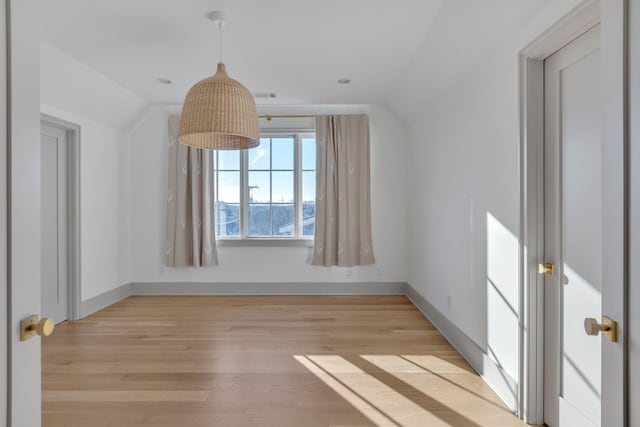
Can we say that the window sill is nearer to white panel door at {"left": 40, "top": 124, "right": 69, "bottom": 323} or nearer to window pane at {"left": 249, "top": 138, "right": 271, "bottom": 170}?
window pane at {"left": 249, "top": 138, "right": 271, "bottom": 170}

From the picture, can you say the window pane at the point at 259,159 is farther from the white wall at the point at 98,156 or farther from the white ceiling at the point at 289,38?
the white wall at the point at 98,156

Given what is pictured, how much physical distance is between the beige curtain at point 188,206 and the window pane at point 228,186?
8.1 inches

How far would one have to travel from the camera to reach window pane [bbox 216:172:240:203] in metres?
4.95

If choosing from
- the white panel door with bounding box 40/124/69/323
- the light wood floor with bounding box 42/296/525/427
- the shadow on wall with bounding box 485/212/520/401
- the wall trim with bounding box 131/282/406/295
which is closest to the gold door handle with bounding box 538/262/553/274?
the shadow on wall with bounding box 485/212/520/401

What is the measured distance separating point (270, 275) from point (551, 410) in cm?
355

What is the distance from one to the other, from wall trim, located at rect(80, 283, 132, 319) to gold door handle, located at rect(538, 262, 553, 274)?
4.40 metres

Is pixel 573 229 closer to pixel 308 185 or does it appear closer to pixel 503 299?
pixel 503 299

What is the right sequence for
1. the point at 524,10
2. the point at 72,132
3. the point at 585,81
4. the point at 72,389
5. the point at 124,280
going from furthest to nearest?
1. the point at 124,280
2. the point at 72,132
3. the point at 72,389
4. the point at 524,10
5. the point at 585,81

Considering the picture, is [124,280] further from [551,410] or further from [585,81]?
[585,81]

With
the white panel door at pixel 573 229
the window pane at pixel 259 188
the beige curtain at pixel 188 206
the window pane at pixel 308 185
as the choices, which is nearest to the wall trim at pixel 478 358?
the white panel door at pixel 573 229

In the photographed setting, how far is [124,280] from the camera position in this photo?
4.74 m

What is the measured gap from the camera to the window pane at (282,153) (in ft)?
16.3

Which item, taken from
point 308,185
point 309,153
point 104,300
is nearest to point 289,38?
point 309,153

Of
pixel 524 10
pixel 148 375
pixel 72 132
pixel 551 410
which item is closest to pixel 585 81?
pixel 524 10
